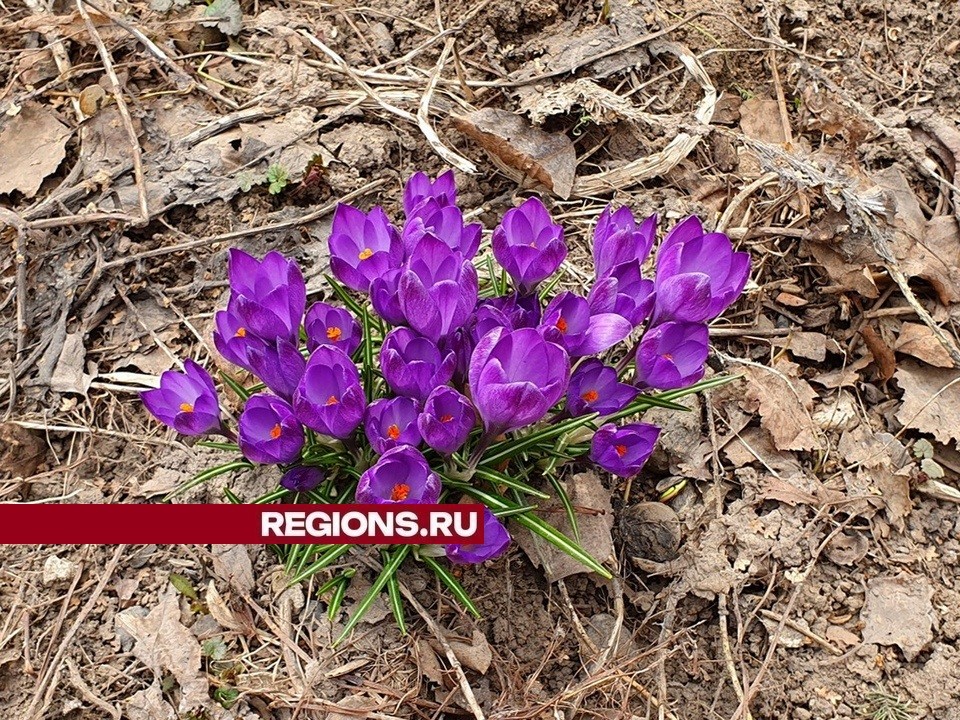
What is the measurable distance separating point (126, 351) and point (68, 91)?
112 cm

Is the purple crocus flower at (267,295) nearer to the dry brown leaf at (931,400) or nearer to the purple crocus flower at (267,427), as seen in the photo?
the purple crocus flower at (267,427)

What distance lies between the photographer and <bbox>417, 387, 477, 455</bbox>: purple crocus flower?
1.74 m

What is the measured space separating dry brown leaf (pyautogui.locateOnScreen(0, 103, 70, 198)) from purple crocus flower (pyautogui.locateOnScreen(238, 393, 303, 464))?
64.4 inches

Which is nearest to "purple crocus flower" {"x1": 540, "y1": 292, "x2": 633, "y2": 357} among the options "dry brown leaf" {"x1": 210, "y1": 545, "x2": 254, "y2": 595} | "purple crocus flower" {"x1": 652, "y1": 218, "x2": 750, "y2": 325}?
"purple crocus flower" {"x1": 652, "y1": 218, "x2": 750, "y2": 325}

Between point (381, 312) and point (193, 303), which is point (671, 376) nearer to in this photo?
point (381, 312)

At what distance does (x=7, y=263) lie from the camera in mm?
2852

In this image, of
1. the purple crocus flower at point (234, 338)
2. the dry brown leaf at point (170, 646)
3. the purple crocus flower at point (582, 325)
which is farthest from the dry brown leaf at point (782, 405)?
the dry brown leaf at point (170, 646)

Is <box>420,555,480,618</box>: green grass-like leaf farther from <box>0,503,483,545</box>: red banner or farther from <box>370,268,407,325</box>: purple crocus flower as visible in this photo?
<box>370,268,407,325</box>: purple crocus flower

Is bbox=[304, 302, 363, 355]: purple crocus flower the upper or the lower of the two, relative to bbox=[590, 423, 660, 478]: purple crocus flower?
upper

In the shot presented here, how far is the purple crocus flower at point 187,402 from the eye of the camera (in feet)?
6.50

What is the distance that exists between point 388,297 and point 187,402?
1.93 ft

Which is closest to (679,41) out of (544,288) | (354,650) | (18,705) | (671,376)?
(544,288)

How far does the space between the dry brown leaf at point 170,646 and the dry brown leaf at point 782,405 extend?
5.76 feet

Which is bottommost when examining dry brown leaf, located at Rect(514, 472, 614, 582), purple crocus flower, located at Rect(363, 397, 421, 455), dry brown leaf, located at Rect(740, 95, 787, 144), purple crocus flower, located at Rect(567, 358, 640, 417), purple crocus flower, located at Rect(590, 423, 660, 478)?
dry brown leaf, located at Rect(514, 472, 614, 582)
